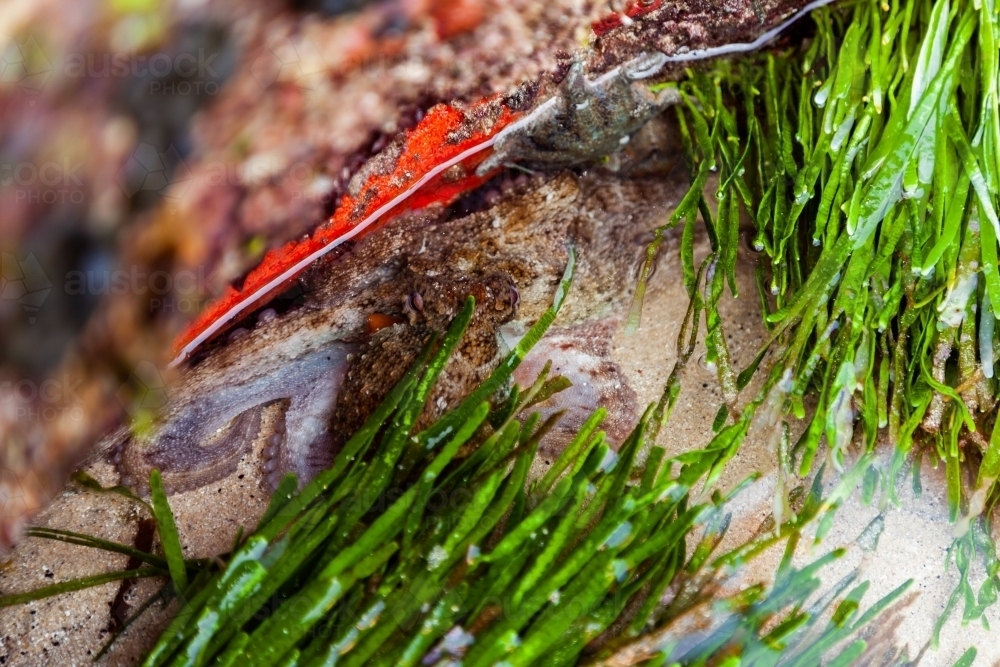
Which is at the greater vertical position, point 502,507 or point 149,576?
point 502,507

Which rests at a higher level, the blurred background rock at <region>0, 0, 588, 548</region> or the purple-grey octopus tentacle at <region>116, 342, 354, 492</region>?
the blurred background rock at <region>0, 0, 588, 548</region>

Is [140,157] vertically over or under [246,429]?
over

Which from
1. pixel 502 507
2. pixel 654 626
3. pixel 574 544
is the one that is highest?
pixel 502 507

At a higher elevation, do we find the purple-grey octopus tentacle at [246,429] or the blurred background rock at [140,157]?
the blurred background rock at [140,157]

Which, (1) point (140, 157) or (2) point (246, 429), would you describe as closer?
(1) point (140, 157)

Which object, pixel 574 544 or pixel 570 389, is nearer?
pixel 574 544

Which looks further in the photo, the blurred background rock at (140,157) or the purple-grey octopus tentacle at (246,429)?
the purple-grey octopus tentacle at (246,429)

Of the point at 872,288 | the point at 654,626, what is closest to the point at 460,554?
the point at 654,626

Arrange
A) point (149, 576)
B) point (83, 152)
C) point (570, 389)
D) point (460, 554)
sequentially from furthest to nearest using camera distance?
point (570, 389), point (149, 576), point (460, 554), point (83, 152)

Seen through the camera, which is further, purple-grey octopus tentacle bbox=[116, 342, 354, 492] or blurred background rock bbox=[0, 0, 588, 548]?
purple-grey octopus tentacle bbox=[116, 342, 354, 492]

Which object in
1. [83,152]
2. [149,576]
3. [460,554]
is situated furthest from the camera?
Result: [149,576]

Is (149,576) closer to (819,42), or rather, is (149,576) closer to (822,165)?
(822,165)
